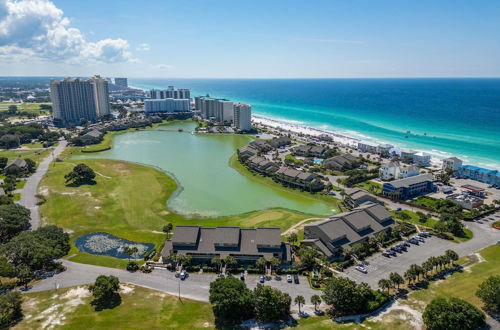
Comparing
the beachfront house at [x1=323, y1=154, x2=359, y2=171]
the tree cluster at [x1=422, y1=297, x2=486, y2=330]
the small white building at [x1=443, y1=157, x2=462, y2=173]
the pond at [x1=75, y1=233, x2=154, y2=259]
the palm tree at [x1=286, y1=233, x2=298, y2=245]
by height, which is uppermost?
the small white building at [x1=443, y1=157, x2=462, y2=173]

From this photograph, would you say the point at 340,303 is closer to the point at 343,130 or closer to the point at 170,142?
the point at 170,142

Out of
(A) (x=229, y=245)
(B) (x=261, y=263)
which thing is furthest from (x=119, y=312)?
(B) (x=261, y=263)

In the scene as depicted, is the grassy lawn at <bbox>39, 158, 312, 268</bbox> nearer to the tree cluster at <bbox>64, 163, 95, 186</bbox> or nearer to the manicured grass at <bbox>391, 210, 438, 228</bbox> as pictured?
the tree cluster at <bbox>64, 163, 95, 186</bbox>

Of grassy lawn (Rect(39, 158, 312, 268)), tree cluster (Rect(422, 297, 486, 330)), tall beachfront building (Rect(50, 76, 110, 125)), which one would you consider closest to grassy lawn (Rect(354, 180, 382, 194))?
grassy lawn (Rect(39, 158, 312, 268))

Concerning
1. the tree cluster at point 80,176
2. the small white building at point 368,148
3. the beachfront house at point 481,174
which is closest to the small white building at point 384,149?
the small white building at point 368,148

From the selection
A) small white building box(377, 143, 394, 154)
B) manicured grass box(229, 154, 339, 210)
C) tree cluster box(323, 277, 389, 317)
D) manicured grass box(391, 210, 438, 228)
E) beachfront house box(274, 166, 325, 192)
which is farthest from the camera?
small white building box(377, 143, 394, 154)

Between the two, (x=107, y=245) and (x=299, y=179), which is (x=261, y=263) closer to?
(x=107, y=245)
